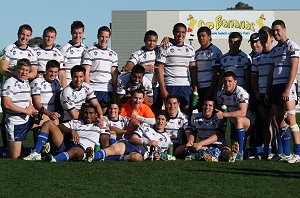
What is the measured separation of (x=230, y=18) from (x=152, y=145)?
43.9 metres

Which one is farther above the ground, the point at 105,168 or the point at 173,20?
the point at 173,20

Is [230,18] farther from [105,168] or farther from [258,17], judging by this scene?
[105,168]

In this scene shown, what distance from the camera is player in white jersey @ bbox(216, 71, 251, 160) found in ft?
30.5

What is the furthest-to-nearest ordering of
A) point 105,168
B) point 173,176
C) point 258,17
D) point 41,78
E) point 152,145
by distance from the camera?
point 258,17 → point 41,78 → point 152,145 → point 105,168 → point 173,176

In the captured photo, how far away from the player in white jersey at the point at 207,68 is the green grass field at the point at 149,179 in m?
1.53

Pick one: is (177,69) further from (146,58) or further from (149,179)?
(149,179)

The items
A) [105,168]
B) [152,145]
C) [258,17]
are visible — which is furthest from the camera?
[258,17]

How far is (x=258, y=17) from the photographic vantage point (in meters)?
51.6

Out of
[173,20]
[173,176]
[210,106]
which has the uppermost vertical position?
[173,20]

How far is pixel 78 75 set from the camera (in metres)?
9.20

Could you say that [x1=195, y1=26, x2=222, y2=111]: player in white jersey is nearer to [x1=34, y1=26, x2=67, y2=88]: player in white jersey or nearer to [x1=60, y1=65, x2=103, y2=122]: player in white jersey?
[x1=60, y1=65, x2=103, y2=122]: player in white jersey

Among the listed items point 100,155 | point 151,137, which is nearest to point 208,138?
point 151,137

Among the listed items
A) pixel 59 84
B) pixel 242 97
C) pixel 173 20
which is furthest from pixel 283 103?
pixel 173 20

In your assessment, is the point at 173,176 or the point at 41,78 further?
the point at 41,78
